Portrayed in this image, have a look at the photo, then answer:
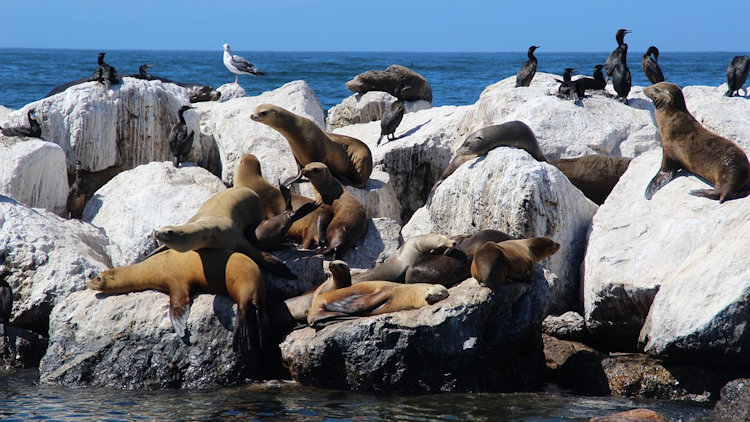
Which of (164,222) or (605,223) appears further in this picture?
(164,222)

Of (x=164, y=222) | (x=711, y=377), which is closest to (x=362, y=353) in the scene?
(x=711, y=377)

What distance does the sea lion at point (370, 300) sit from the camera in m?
7.36

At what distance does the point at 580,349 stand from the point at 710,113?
392 centimetres

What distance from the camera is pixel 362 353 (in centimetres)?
704

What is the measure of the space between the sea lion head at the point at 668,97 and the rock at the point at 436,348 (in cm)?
329

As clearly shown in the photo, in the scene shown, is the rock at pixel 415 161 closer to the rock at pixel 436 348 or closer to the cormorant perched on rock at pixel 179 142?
the cormorant perched on rock at pixel 179 142

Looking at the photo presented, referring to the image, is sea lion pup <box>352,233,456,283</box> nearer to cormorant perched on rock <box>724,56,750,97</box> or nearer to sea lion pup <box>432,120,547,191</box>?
sea lion pup <box>432,120,547,191</box>

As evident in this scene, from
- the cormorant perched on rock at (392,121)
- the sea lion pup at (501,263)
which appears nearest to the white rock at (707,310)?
the sea lion pup at (501,263)

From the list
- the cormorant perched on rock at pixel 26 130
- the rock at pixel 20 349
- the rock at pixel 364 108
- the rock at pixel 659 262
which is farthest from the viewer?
the rock at pixel 364 108

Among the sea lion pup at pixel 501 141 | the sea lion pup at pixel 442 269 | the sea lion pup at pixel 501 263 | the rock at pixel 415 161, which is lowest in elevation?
the sea lion pup at pixel 442 269

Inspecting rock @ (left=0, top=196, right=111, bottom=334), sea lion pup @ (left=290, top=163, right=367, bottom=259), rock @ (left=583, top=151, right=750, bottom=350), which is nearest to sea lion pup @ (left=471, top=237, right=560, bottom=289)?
rock @ (left=583, top=151, right=750, bottom=350)

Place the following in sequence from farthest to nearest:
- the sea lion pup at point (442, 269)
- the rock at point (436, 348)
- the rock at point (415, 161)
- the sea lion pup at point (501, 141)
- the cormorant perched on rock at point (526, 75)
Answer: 1. the cormorant perched on rock at point (526, 75)
2. the rock at point (415, 161)
3. the sea lion pup at point (501, 141)
4. the sea lion pup at point (442, 269)
5. the rock at point (436, 348)

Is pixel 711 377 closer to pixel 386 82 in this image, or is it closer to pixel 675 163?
pixel 675 163

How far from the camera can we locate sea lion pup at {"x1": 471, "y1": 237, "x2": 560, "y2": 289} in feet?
23.5
